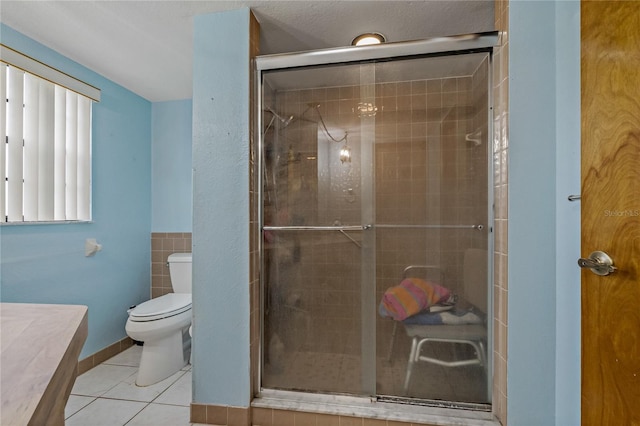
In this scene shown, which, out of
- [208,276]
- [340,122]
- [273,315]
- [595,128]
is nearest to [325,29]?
[340,122]

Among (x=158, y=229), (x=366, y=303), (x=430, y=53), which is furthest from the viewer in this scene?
(x=158, y=229)

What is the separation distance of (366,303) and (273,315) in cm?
54

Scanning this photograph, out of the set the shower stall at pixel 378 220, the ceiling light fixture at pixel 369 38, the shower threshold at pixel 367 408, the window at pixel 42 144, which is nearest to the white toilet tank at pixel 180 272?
the window at pixel 42 144

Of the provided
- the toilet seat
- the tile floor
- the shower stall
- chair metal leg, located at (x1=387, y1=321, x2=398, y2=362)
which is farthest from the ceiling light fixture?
the tile floor

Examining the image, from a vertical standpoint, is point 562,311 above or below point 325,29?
below

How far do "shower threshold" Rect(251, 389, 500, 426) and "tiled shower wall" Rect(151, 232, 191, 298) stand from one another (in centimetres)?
157

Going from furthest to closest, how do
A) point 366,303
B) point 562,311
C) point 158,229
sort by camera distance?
1. point 158,229
2. point 366,303
3. point 562,311

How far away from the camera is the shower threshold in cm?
141

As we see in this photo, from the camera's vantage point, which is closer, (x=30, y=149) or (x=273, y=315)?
(x=273, y=315)

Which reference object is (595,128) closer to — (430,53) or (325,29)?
(430,53)

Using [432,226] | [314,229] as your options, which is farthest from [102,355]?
[432,226]

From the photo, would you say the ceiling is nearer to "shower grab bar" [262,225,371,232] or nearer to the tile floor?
"shower grab bar" [262,225,371,232]

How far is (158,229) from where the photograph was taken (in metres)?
2.73

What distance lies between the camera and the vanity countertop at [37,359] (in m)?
0.44
